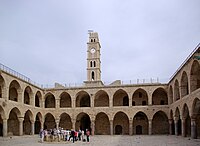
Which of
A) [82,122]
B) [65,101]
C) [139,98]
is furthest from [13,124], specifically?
[139,98]

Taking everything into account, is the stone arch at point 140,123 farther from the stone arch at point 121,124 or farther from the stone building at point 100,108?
the stone arch at point 121,124

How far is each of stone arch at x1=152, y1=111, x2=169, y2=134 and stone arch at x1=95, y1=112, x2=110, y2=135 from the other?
6791mm

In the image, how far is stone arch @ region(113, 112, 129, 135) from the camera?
4038 cm

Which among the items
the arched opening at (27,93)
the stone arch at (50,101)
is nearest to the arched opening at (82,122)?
the stone arch at (50,101)

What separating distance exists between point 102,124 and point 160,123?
857cm

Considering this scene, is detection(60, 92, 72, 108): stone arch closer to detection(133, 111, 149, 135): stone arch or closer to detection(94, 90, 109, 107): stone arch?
detection(94, 90, 109, 107): stone arch

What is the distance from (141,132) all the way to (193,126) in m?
15.4

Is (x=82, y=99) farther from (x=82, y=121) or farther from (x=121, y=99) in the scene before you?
(x=121, y=99)

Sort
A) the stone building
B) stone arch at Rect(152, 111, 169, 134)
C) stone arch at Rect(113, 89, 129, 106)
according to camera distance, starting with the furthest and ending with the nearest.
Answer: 1. stone arch at Rect(113, 89, 129, 106)
2. stone arch at Rect(152, 111, 169, 134)
3. the stone building

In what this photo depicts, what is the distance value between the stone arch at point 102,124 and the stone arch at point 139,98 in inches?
189

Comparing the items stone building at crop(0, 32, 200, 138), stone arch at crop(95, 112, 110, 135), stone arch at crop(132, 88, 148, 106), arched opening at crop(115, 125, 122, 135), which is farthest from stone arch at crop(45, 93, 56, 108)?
stone arch at crop(132, 88, 148, 106)

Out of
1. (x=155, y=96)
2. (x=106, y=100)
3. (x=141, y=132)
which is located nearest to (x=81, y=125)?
(x=106, y=100)

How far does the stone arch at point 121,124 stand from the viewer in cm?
4038

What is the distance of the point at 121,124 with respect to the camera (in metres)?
40.7
